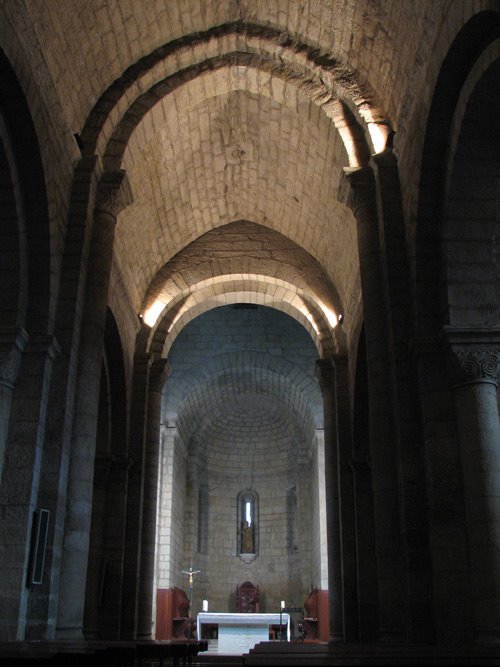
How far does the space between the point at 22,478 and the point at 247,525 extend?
1837 cm

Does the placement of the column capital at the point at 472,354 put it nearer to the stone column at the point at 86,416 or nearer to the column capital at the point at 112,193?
the stone column at the point at 86,416

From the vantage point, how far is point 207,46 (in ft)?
40.2

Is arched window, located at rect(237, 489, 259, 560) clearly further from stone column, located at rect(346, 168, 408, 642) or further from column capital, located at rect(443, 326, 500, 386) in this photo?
column capital, located at rect(443, 326, 500, 386)

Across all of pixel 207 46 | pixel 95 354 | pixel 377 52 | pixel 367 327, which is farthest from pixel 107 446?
pixel 377 52

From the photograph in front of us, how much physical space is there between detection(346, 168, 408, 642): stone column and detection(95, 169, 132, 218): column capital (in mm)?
3693

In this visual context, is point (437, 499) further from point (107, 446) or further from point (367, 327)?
point (107, 446)

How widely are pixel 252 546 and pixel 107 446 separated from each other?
1254 centimetres

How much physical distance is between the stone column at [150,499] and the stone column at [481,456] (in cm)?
850

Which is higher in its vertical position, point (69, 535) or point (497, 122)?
point (497, 122)

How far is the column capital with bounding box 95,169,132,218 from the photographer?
10914 millimetres

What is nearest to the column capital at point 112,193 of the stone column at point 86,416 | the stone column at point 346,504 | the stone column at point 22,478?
the stone column at point 86,416

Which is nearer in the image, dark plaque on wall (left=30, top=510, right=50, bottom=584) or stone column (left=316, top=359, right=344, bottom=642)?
dark plaque on wall (left=30, top=510, right=50, bottom=584)

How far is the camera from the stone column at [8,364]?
8727mm

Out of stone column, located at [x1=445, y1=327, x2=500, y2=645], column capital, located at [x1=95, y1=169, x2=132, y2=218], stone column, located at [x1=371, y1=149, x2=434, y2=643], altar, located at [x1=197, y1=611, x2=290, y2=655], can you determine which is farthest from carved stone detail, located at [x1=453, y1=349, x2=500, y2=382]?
altar, located at [x1=197, y1=611, x2=290, y2=655]
